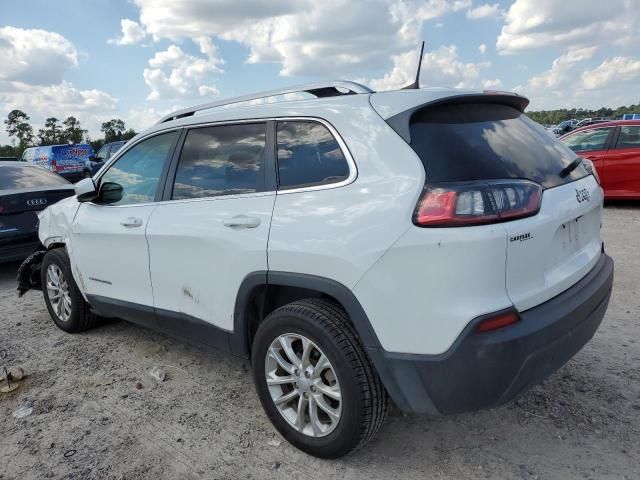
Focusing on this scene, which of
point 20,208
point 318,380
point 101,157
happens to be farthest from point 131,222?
point 101,157

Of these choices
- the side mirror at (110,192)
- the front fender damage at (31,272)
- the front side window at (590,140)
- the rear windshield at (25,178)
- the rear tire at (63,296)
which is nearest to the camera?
the side mirror at (110,192)

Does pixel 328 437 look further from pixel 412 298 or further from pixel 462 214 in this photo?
pixel 462 214

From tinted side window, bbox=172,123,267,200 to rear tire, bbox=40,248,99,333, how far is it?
173 cm

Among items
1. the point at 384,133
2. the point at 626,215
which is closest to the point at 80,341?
the point at 384,133

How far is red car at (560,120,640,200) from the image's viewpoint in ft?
29.1

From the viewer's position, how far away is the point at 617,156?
8.98m

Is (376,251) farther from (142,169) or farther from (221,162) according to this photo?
(142,169)

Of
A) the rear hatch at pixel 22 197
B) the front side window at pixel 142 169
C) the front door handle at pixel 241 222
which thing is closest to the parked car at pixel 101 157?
the rear hatch at pixel 22 197

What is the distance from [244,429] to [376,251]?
1.45 m

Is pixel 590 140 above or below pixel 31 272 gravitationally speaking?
above

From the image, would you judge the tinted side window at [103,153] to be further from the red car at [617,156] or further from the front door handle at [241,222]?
the front door handle at [241,222]

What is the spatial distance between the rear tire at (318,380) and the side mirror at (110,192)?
1802 millimetres

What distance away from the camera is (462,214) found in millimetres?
2029

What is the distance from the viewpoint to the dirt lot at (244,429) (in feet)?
8.23
